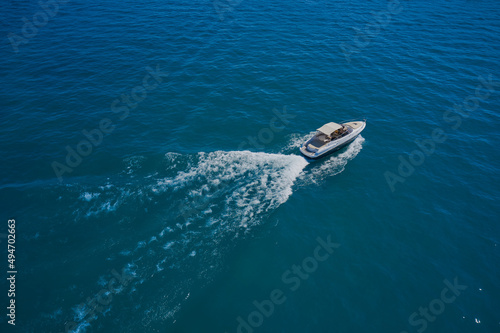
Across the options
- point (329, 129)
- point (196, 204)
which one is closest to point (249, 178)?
point (196, 204)

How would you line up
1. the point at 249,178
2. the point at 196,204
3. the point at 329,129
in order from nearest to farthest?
1. the point at 196,204
2. the point at 249,178
3. the point at 329,129

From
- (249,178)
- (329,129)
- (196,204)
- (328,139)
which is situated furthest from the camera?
(329,129)

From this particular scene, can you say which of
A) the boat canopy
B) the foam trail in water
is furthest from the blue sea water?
the boat canopy

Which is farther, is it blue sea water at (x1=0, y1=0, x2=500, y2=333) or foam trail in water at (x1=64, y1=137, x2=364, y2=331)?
foam trail in water at (x1=64, y1=137, x2=364, y2=331)

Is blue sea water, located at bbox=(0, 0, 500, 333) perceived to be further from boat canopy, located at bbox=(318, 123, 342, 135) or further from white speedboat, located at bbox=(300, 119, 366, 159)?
boat canopy, located at bbox=(318, 123, 342, 135)

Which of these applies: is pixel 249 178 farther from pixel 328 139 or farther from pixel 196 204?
pixel 328 139

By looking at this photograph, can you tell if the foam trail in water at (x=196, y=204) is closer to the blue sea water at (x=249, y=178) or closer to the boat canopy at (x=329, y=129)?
the blue sea water at (x=249, y=178)
